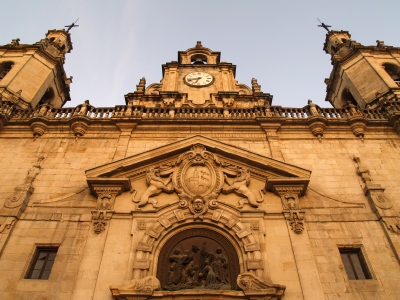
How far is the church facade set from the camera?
28.5ft

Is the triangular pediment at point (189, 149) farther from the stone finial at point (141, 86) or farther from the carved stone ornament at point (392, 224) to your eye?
the stone finial at point (141, 86)

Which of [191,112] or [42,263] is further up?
[191,112]

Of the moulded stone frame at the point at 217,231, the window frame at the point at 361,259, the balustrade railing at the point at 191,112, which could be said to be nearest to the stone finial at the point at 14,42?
the balustrade railing at the point at 191,112

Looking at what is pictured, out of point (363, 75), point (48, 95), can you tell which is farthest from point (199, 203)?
point (48, 95)

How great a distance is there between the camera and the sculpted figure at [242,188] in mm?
10414

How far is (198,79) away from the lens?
18.8 metres

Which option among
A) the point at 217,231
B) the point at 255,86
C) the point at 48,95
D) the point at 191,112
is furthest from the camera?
the point at 48,95

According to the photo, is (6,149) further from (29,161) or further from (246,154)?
(246,154)

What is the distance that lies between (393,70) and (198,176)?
1513 centimetres

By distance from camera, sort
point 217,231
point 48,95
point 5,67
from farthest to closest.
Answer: point 48,95, point 5,67, point 217,231

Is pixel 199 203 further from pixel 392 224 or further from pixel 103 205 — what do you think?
pixel 392 224

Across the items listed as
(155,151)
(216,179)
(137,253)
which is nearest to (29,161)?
(155,151)

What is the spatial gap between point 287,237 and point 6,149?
11039 mm

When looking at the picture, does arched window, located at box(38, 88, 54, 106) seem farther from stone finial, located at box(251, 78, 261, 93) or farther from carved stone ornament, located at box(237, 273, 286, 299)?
carved stone ornament, located at box(237, 273, 286, 299)
